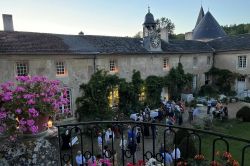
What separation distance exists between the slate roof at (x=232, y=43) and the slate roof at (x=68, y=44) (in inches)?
276

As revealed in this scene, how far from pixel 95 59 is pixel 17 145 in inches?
701

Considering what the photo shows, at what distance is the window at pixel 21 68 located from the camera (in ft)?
56.3

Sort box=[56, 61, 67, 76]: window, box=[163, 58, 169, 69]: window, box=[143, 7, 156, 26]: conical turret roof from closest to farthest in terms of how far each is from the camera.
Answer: box=[56, 61, 67, 76]: window < box=[143, 7, 156, 26]: conical turret roof < box=[163, 58, 169, 69]: window

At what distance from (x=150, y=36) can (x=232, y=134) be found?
12739 mm

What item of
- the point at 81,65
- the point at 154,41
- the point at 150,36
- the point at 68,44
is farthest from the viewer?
the point at 154,41

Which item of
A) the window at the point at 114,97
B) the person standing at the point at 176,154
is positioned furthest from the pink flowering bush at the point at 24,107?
the window at the point at 114,97

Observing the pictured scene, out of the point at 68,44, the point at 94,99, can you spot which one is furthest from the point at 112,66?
the point at 68,44

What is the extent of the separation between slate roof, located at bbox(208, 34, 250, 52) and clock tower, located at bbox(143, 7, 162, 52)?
1118 centimetres

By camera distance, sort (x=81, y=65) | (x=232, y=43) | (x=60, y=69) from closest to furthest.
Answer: (x=60, y=69), (x=81, y=65), (x=232, y=43)

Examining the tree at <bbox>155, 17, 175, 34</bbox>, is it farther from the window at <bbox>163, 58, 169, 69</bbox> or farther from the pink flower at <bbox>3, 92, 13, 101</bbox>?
the pink flower at <bbox>3, 92, 13, 101</bbox>

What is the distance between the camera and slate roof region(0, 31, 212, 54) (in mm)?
17556

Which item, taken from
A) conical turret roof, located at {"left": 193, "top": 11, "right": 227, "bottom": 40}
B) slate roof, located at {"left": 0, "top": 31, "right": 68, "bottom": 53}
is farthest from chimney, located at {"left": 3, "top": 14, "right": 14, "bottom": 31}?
conical turret roof, located at {"left": 193, "top": 11, "right": 227, "bottom": 40}

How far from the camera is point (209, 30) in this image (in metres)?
38.6

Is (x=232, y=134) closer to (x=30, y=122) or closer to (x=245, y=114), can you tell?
(x=245, y=114)
